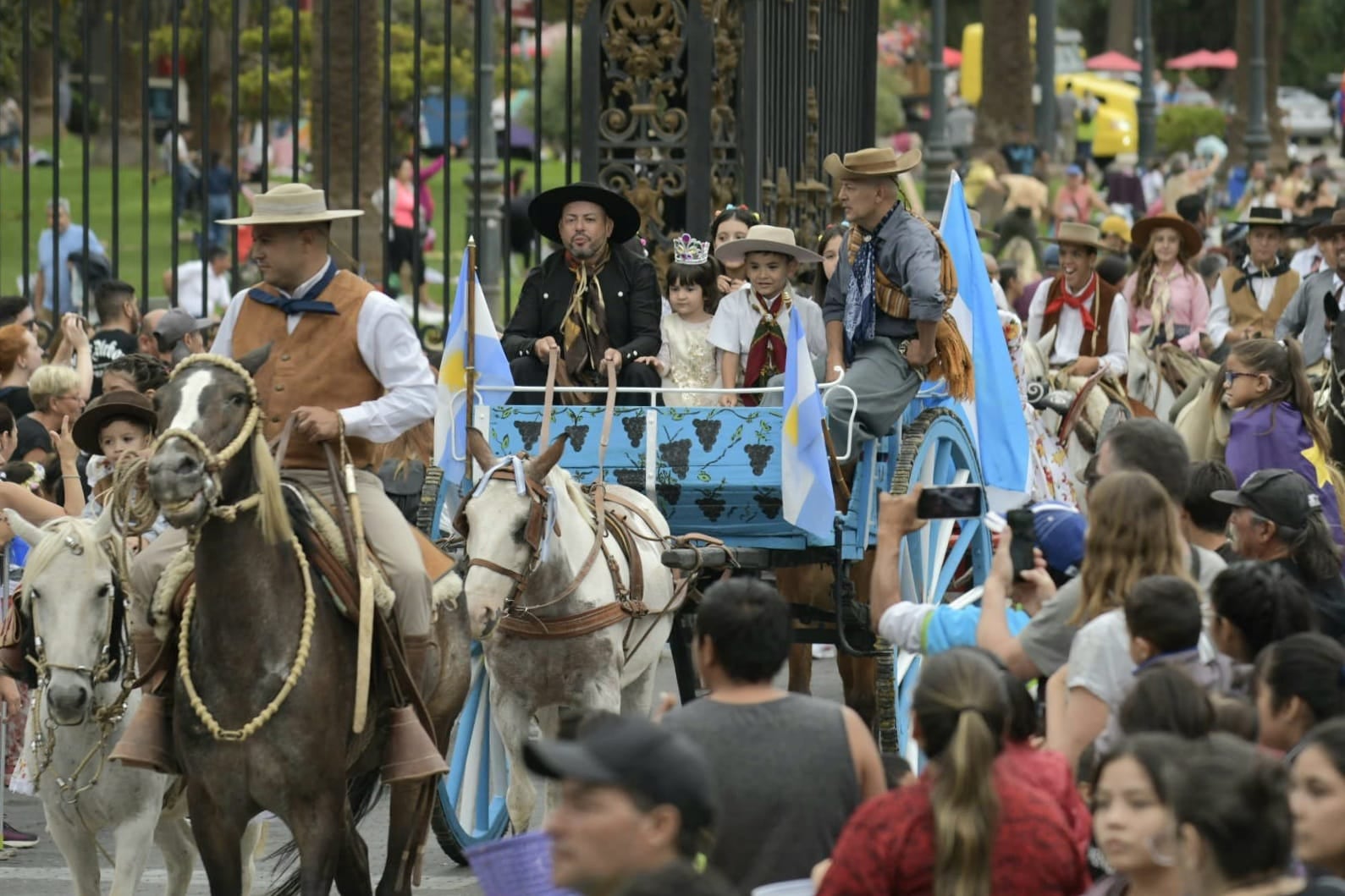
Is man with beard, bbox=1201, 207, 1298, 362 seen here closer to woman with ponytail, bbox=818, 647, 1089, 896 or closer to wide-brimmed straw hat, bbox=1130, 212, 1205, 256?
wide-brimmed straw hat, bbox=1130, 212, 1205, 256

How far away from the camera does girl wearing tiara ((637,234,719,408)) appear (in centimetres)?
1130

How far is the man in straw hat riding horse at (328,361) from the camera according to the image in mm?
8094

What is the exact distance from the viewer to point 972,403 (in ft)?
36.0

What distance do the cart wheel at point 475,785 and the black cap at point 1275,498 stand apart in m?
3.39

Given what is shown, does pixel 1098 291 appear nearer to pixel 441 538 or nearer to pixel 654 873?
pixel 441 538

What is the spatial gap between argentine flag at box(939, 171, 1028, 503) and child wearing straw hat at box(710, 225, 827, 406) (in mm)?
664

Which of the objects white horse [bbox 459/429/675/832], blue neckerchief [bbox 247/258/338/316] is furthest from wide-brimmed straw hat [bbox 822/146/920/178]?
blue neckerchief [bbox 247/258/338/316]

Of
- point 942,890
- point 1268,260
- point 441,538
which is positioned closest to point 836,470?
point 441,538

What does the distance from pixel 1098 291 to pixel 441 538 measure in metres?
6.37

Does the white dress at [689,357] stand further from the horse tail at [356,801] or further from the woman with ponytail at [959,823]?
the woman with ponytail at [959,823]

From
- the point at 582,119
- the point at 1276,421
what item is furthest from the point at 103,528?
the point at 582,119

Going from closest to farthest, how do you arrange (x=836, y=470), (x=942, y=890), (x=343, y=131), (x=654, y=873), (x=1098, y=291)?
1. (x=654, y=873)
2. (x=942, y=890)
3. (x=836, y=470)
4. (x=1098, y=291)
5. (x=343, y=131)

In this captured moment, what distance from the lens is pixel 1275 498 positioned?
7633mm

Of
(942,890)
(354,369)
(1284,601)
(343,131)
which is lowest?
(942,890)
